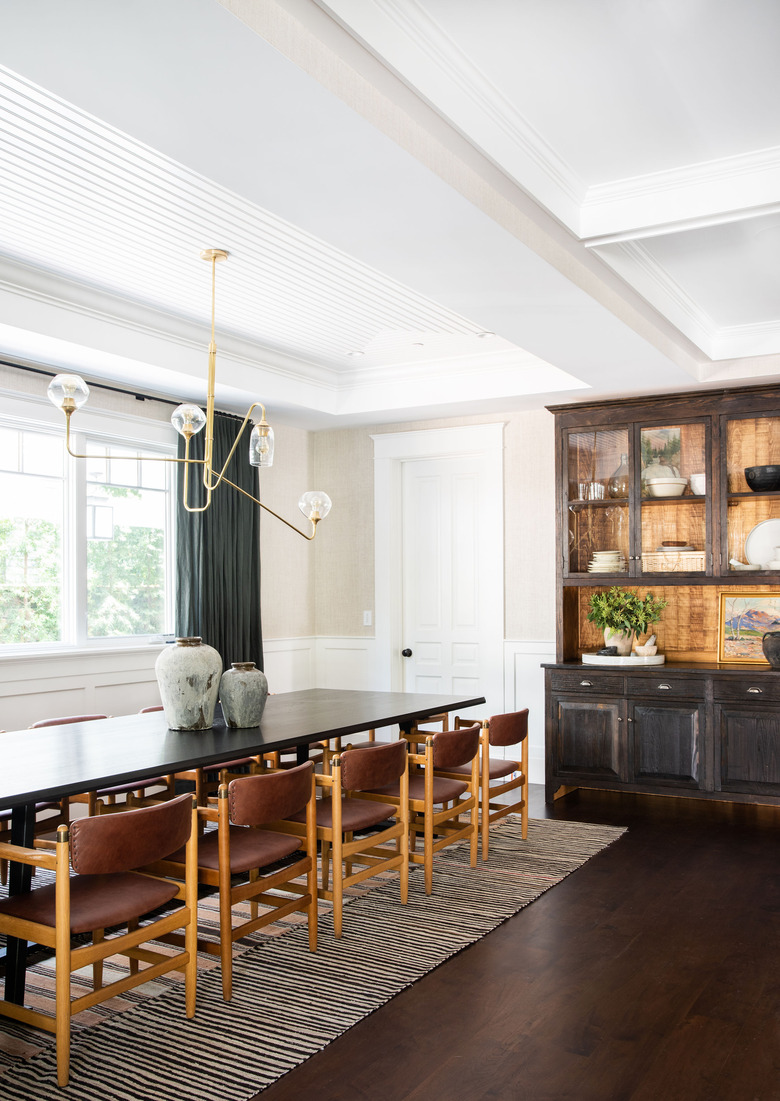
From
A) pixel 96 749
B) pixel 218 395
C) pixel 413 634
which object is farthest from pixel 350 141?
pixel 413 634

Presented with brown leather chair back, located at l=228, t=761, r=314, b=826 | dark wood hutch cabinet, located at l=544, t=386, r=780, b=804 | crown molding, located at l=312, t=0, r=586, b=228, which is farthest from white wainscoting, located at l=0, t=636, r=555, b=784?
crown molding, located at l=312, t=0, r=586, b=228

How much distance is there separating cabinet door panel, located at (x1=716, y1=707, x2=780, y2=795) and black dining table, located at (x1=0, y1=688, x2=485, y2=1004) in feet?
5.76

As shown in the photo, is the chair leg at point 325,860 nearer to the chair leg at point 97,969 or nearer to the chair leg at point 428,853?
the chair leg at point 428,853

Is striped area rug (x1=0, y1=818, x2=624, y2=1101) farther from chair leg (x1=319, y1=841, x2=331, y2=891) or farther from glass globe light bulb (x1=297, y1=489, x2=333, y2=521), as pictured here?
glass globe light bulb (x1=297, y1=489, x2=333, y2=521)

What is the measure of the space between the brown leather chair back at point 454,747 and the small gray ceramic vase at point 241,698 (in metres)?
0.83

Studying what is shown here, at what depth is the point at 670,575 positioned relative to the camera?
239 inches

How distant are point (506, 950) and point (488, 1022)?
633 mm

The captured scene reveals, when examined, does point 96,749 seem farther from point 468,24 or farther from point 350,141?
point 468,24

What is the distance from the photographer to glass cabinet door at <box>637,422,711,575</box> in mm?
6062

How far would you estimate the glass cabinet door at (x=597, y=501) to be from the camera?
6289 mm

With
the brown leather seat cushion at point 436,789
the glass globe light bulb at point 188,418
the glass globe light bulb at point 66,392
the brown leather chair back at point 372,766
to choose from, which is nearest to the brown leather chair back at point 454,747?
the brown leather seat cushion at point 436,789

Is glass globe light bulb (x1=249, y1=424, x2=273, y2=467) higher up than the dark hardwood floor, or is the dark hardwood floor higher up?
glass globe light bulb (x1=249, y1=424, x2=273, y2=467)

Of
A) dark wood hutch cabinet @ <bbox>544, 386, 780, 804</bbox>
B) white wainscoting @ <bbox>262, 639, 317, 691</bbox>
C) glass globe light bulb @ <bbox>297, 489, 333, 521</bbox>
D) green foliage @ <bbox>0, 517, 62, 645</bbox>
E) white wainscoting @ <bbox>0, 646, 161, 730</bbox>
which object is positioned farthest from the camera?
white wainscoting @ <bbox>262, 639, 317, 691</bbox>

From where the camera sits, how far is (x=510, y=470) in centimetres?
690
